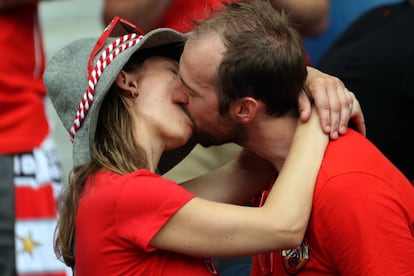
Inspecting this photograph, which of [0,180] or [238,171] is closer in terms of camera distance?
[238,171]

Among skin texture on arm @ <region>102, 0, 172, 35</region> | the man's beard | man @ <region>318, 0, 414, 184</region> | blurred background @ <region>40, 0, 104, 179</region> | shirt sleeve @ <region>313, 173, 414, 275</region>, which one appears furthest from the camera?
blurred background @ <region>40, 0, 104, 179</region>

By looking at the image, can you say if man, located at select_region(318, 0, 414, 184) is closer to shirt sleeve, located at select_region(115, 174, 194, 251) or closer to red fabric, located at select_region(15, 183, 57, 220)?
red fabric, located at select_region(15, 183, 57, 220)

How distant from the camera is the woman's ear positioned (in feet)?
7.45

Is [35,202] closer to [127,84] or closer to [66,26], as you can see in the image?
[127,84]

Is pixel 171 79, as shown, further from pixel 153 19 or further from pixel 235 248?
pixel 153 19

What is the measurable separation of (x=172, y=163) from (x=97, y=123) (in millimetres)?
314

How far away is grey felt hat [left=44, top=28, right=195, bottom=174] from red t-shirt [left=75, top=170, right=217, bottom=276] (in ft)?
0.38

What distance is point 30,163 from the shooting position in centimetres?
324

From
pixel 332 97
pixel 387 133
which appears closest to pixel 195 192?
pixel 332 97

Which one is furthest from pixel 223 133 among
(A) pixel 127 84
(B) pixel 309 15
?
(B) pixel 309 15

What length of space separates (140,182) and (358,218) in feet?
1.49

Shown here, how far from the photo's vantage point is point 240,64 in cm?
212

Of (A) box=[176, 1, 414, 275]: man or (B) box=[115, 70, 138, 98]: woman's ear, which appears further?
(B) box=[115, 70, 138, 98]: woman's ear

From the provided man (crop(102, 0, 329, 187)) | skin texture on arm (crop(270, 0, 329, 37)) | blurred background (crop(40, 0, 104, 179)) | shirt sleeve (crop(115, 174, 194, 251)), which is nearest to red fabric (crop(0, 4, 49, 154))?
man (crop(102, 0, 329, 187))
